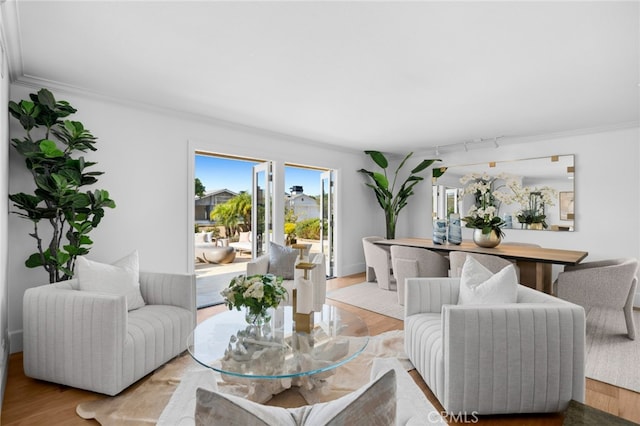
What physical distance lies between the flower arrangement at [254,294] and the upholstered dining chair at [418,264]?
2.38 meters

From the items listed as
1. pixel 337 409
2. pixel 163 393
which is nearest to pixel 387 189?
pixel 163 393

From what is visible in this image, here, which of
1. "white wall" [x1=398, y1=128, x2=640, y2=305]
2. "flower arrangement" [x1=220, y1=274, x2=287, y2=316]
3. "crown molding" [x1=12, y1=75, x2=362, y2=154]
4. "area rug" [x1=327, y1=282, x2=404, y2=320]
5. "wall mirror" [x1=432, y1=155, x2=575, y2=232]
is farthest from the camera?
"wall mirror" [x1=432, y1=155, x2=575, y2=232]

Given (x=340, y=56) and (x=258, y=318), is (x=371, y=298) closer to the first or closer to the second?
(x=258, y=318)

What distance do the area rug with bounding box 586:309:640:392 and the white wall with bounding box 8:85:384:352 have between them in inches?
158

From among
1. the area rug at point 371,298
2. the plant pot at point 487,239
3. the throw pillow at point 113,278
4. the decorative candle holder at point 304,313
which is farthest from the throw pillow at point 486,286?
the throw pillow at point 113,278

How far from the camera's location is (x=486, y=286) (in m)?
2.11

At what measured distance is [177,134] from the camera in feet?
12.4

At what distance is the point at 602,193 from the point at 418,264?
2.79m

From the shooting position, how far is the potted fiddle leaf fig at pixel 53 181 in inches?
100

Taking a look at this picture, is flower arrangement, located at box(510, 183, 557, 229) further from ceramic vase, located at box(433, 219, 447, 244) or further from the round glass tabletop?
the round glass tabletop

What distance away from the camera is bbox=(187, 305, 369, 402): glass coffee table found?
1.64 m

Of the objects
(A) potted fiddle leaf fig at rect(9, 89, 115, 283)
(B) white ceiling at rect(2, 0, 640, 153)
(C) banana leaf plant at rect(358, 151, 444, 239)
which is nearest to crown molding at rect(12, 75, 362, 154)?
(B) white ceiling at rect(2, 0, 640, 153)

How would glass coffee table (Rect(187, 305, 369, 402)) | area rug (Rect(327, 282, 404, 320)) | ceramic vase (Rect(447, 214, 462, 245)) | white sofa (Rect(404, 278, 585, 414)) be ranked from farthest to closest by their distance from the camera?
ceramic vase (Rect(447, 214, 462, 245)) < area rug (Rect(327, 282, 404, 320)) < white sofa (Rect(404, 278, 585, 414)) < glass coffee table (Rect(187, 305, 369, 402))

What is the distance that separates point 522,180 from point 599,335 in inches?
102
